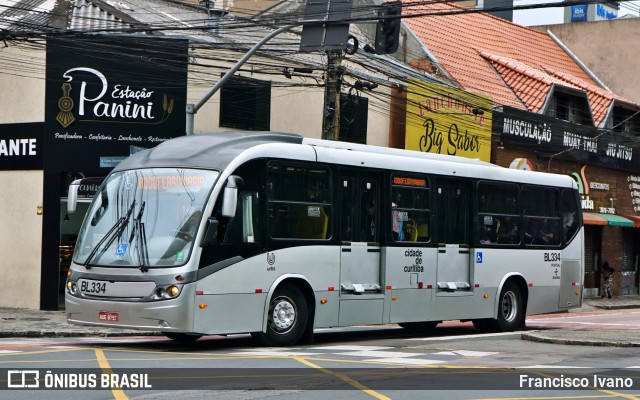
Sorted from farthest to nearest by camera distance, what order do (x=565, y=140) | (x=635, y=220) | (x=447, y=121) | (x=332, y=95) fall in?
(x=635, y=220) → (x=565, y=140) → (x=447, y=121) → (x=332, y=95)

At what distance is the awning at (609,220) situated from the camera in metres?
42.4

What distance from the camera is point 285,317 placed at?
684 inches

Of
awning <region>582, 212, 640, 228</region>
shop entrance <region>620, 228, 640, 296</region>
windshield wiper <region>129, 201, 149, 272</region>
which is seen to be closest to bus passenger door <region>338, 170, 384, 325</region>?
windshield wiper <region>129, 201, 149, 272</region>

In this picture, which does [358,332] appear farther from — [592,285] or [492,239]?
[592,285]

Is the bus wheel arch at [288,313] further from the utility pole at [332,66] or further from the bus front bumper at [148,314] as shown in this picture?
the utility pole at [332,66]

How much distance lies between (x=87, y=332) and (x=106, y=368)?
29.1 feet

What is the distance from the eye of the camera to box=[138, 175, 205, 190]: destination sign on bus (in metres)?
16.4

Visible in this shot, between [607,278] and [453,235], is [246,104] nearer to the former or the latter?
[453,235]

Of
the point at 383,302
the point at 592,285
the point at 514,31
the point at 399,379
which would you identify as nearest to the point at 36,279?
the point at 383,302

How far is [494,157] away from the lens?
39.4 metres

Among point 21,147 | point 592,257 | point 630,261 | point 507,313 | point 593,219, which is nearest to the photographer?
point 507,313

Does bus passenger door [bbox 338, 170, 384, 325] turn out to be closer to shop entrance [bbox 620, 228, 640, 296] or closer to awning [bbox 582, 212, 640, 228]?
awning [bbox 582, 212, 640, 228]

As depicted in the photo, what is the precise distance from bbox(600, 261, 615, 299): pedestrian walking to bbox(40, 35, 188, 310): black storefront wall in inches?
860

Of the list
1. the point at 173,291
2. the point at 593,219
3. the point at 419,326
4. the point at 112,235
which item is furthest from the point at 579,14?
the point at 173,291
